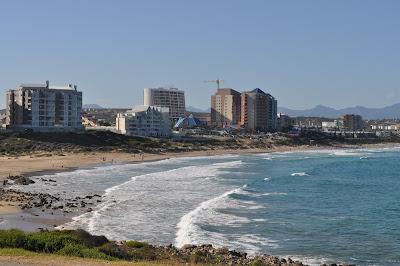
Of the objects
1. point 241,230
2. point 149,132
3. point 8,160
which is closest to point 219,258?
point 241,230

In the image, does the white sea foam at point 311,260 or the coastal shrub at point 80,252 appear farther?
the white sea foam at point 311,260

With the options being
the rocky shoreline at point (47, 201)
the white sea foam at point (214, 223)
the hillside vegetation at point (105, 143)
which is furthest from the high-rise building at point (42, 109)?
the white sea foam at point (214, 223)

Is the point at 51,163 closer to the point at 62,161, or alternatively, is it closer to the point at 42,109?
the point at 62,161

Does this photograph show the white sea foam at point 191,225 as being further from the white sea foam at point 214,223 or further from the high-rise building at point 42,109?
the high-rise building at point 42,109

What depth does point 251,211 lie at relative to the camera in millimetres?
39125

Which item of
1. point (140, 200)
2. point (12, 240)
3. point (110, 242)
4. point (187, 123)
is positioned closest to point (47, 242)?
point (12, 240)

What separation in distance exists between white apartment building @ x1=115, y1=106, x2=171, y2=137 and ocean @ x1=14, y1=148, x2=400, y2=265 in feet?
214

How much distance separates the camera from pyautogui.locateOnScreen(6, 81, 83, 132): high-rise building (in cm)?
11300

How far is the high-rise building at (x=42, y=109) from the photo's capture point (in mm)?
113000

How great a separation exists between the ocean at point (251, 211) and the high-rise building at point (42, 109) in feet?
161

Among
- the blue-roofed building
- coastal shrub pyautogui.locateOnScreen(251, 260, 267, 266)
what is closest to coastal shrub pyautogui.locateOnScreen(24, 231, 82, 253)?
coastal shrub pyautogui.locateOnScreen(251, 260, 267, 266)

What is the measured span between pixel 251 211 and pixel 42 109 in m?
82.2

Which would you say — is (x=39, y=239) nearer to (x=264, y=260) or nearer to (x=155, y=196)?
(x=264, y=260)

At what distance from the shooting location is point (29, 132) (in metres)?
105
